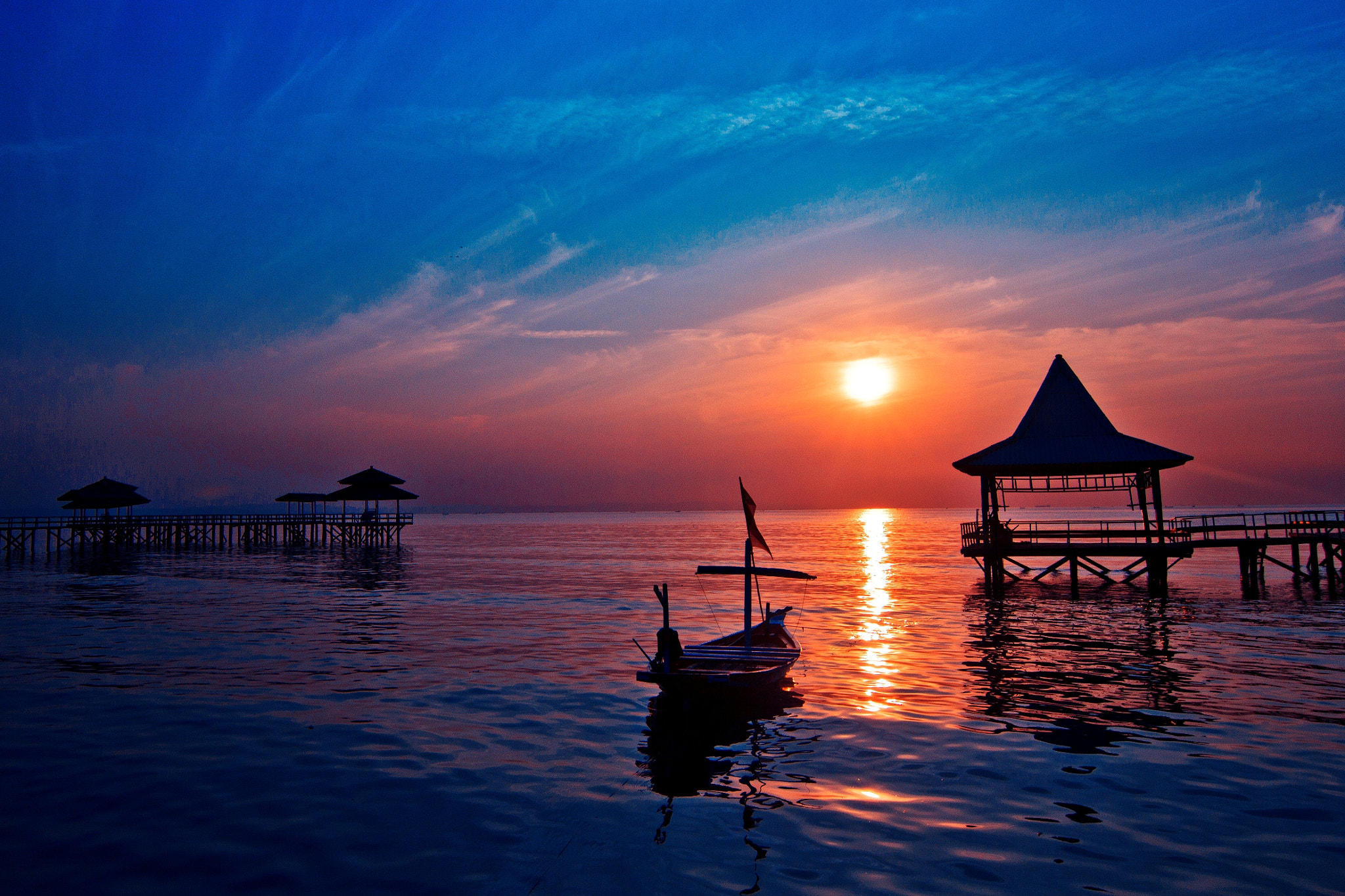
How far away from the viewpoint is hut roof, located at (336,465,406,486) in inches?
2618

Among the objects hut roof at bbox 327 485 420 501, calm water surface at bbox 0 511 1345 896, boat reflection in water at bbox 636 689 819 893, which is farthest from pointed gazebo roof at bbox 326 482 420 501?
boat reflection in water at bbox 636 689 819 893

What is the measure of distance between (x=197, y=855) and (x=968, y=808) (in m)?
9.02

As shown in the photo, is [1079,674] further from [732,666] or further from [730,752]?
[730,752]

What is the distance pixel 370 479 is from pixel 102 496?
22600 mm

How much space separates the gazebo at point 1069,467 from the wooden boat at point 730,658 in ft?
63.5

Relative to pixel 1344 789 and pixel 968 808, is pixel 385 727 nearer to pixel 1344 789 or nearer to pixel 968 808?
pixel 968 808

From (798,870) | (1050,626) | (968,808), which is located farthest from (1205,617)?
(798,870)

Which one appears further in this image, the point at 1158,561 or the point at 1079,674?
the point at 1158,561

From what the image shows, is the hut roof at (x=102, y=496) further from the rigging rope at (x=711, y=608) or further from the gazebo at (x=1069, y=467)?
the gazebo at (x=1069, y=467)

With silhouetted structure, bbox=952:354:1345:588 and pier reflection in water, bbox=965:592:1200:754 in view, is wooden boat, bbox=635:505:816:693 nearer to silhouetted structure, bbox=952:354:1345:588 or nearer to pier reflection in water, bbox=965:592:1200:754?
pier reflection in water, bbox=965:592:1200:754

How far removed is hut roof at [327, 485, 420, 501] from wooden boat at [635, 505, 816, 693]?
54.3 m

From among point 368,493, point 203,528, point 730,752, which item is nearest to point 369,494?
point 368,493

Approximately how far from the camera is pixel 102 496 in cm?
6544

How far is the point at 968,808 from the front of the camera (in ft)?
31.3
